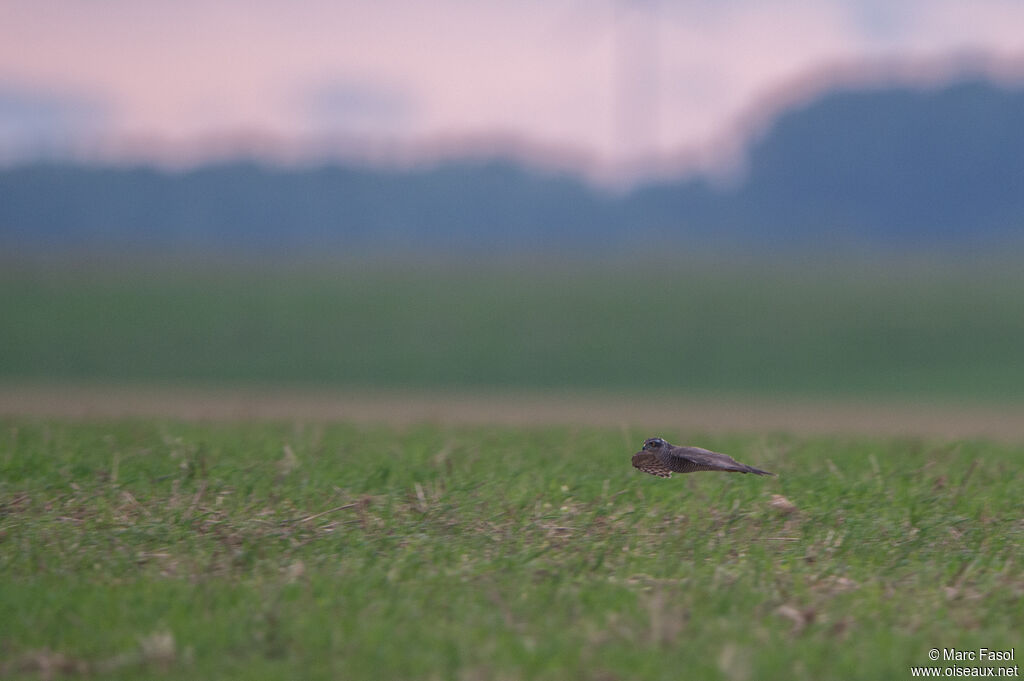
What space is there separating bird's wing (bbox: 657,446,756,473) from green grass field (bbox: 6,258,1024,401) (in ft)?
95.0

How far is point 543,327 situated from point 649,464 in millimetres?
42961

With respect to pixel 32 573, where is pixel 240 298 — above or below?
above

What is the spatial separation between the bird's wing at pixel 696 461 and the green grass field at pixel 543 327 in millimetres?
28950

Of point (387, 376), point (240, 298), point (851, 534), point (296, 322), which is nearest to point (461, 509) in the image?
point (851, 534)

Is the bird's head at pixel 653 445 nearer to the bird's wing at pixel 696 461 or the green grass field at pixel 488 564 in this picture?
the bird's wing at pixel 696 461

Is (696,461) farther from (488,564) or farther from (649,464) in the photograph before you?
(488,564)

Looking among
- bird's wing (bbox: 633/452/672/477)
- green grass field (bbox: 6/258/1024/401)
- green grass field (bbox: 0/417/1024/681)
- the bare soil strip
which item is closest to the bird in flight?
bird's wing (bbox: 633/452/672/477)

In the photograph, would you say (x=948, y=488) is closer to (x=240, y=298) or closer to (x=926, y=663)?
(x=926, y=663)

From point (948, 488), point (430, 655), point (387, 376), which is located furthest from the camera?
point (387, 376)

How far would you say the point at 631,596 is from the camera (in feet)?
17.8

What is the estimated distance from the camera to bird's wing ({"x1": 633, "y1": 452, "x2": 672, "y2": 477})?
6938mm

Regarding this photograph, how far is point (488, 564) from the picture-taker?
5.90 metres

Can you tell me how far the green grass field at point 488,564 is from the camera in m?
4.77

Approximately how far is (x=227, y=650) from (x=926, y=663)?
9.53ft
